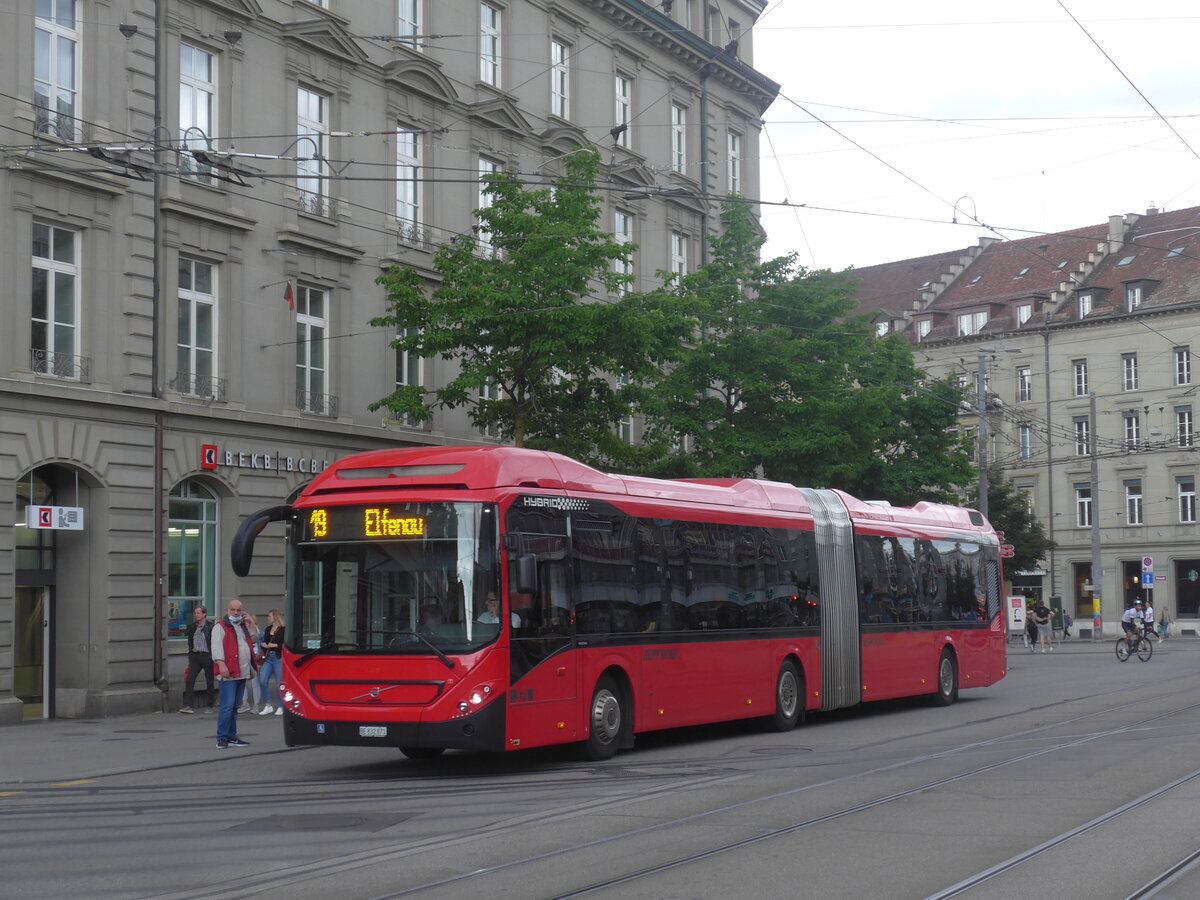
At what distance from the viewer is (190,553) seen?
25781 millimetres

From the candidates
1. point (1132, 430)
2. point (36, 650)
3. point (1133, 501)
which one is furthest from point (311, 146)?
point (1133, 501)

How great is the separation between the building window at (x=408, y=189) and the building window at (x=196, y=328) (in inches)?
203

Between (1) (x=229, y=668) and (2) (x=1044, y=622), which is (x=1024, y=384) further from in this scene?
(1) (x=229, y=668)

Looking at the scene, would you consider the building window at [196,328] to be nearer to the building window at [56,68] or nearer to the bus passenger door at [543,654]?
the building window at [56,68]

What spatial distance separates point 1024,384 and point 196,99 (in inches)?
2259

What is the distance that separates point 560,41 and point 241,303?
12.3 metres

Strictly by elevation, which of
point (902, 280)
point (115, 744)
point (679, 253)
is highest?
point (902, 280)

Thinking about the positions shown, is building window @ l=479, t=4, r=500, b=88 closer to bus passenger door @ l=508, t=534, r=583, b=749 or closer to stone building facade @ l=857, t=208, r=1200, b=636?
bus passenger door @ l=508, t=534, r=583, b=749

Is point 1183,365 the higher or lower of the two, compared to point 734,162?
lower

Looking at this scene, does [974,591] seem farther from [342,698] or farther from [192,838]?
[192,838]

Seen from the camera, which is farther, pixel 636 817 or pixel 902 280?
pixel 902 280

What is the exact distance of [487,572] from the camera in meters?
14.3

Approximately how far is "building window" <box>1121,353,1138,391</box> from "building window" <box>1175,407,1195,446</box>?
238 cm

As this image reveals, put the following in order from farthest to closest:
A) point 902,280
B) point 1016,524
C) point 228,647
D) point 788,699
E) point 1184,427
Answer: point 902,280, point 1184,427, point 1016,524, point 788,699, point 228,647
